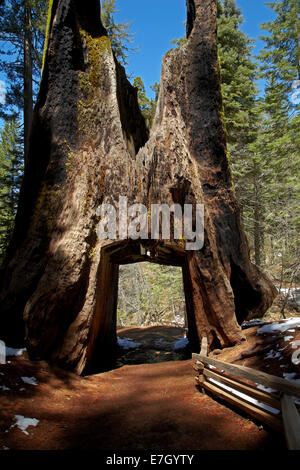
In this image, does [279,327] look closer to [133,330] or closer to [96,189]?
[96,189]

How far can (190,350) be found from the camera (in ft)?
32.6

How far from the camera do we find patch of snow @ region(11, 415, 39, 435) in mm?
3335


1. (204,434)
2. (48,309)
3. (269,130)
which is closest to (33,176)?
(48,309)

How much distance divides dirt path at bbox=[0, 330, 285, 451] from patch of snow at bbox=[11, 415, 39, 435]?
0.16 ft

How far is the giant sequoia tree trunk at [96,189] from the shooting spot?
21.6ft

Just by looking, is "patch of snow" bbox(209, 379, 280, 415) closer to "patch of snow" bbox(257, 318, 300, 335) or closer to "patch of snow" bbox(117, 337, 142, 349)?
"patch of snow" bbox(257, 318, 300, 335)

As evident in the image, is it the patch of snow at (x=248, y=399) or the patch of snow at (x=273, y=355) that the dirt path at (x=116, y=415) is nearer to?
A: the patch of snow at (x=248, y=399)

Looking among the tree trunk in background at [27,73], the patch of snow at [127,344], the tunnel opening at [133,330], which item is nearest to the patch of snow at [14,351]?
the tunnel opening at [133,330]

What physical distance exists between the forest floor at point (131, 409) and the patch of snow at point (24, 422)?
0.01 metres

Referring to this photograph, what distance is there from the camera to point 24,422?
137 inches

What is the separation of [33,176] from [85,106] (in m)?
2.73

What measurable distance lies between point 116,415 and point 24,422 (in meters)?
1.55

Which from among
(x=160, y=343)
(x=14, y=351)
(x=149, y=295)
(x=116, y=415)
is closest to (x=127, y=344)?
(x=160, y=343)

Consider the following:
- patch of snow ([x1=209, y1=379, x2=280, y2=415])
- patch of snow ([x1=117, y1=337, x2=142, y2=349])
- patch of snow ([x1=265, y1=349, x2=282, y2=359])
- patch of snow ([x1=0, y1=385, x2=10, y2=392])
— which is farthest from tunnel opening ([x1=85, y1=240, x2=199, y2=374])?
patch of snow ([x1=209, y1=379, x2=280, y2=415])
